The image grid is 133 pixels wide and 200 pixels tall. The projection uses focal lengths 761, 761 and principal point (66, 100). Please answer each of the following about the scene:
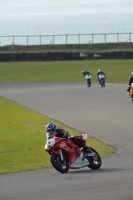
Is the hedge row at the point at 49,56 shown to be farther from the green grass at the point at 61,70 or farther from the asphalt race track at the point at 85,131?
the asphalt race track at the point at 85,131

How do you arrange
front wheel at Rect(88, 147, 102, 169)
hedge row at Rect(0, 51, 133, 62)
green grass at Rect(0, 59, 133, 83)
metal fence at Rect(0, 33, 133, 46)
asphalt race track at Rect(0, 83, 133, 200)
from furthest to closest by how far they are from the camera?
1. metal fence at Rect(0, 33, 133, 46)
2. hedge row at Rect(0, 51, 133, 62)
3. green grass at Rect(0, 59, 133, 83)
4. front wheel at Rect(88, 147, 102, 169)
5. asphalt race track at Rect(0, 83, 133, 200)

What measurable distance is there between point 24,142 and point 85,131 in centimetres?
286

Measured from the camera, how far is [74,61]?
6962 centimetres

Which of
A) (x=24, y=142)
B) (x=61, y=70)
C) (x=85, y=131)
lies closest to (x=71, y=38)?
(x=61, y=70)

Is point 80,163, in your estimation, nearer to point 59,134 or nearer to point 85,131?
point 59,134

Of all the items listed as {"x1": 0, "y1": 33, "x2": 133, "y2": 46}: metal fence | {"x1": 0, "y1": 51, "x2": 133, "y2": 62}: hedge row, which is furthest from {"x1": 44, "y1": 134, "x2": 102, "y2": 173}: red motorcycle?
{"x1": 0, "y1": 33, "x2": 133, "y2": 46}: metal fence

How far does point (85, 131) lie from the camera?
22219 mm

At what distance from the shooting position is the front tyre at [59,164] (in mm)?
14078

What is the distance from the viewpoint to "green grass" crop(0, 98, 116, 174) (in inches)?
635

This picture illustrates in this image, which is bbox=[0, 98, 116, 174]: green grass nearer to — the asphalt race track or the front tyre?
the asphalt race track

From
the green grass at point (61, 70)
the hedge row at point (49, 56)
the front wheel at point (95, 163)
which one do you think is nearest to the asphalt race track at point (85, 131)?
the front wheel at point (95, 163)

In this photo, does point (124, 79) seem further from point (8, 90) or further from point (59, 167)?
point (59, 167)

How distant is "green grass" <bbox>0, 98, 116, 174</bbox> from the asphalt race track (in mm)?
535

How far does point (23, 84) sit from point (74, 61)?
2110cm
